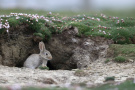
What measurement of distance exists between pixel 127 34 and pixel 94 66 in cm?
252

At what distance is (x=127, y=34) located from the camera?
12984mm

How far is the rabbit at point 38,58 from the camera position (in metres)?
12.5

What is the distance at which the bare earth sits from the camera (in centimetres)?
938

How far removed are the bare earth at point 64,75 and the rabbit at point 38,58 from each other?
1.45 meters

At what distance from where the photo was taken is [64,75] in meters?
10.2

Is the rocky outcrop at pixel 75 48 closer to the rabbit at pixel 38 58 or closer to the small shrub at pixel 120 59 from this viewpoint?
the rabbit at pixel 38 58

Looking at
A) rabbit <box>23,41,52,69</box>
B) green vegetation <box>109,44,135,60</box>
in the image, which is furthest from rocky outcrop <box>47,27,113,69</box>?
rabbit <box>23,41,52,69</box>

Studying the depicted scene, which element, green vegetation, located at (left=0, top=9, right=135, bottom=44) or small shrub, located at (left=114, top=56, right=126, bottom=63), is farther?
green vegetation, located at (left=0, top=9, right=135, bottom=44)

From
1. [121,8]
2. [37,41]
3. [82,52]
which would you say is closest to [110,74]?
[82,52]

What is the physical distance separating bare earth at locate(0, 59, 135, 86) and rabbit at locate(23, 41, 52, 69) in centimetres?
145

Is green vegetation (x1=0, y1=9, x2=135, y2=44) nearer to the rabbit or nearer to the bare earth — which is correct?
the rabbit

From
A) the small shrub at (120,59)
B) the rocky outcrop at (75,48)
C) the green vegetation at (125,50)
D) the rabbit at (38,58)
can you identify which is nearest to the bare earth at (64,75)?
the small shrub at (120,59)

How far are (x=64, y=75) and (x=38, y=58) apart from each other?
2.76 meters

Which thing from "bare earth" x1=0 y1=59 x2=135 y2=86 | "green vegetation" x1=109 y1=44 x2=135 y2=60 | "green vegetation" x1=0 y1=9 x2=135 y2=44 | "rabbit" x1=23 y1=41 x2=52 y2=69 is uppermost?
"green vegetation" x1=0 y1=9 x2=135 y2=44
